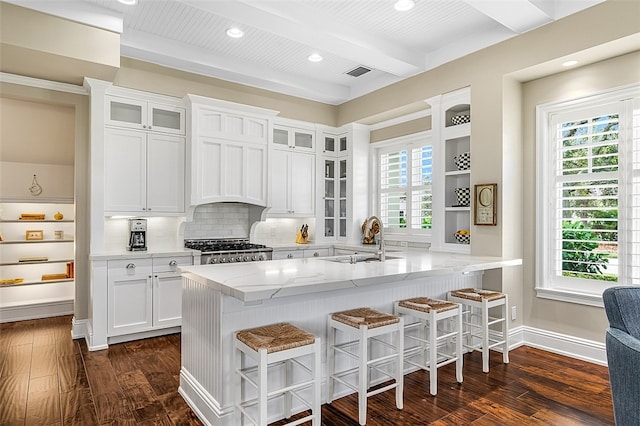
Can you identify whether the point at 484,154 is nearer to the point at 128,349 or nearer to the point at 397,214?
the point at 397,214

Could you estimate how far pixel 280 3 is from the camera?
130 inches

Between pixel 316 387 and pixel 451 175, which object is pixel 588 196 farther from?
pixel 316 387

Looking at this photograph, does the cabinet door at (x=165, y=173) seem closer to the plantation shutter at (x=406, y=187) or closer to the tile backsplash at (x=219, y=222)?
the tile backsplash at (x=219, y=222)

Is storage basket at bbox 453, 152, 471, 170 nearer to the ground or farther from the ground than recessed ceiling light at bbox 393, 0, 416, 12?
nearer to the ground

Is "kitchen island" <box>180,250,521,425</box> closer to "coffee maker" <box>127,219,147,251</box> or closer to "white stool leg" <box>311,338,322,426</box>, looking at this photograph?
"white stool leg" <box>311,338,322,426</box>

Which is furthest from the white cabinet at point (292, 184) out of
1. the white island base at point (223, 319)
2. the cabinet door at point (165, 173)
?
the white island base at point (223, 319)

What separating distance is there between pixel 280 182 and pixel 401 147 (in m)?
1.77

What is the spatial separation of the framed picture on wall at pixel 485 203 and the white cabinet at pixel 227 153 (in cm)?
261

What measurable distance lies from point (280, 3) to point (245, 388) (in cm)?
302

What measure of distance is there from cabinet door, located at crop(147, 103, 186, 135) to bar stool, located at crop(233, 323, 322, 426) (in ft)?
9.95

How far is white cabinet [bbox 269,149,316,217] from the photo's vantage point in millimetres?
5367

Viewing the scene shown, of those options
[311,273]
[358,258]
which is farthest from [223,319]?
[358,258]

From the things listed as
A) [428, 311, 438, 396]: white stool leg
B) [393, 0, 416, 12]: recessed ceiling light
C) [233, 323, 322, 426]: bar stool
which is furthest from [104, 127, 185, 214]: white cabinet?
[428, 311, 438, 396]: white stool leg

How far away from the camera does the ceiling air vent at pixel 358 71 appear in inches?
A: 195
